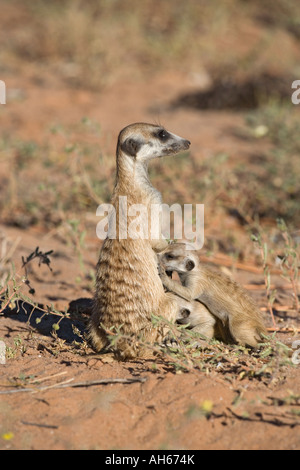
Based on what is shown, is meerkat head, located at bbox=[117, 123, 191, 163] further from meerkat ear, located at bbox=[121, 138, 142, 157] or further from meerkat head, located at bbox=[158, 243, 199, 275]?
meerkat head, located at bbox=[158, 243, 199, 275]

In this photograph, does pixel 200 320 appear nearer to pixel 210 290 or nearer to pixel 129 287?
pixel 210 290

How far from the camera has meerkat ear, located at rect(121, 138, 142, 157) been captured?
3.82 metres

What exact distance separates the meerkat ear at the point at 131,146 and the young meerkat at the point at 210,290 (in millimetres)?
666

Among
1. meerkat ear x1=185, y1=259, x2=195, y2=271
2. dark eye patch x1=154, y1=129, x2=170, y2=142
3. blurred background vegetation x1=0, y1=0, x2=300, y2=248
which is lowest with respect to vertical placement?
meerkat ear x1=185, y1=259, x2=195, y2=271

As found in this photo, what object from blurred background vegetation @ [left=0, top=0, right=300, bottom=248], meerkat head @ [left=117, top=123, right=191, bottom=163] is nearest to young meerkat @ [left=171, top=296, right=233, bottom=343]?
meerkat head @ [left=117, top=123, right=191, bottom=163]

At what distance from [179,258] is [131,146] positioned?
0.79m

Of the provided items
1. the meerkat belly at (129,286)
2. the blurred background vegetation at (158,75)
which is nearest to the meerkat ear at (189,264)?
the meerkat belly at (129,286)

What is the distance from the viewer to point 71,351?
12.3ft

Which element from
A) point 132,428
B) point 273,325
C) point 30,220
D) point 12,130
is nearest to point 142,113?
point 12,130

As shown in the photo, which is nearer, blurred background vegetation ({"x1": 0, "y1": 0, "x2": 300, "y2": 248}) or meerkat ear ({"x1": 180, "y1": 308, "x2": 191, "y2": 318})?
meerkat ear ({"x1": 180, "y1": 308, "x2": 191, "y2": 318})

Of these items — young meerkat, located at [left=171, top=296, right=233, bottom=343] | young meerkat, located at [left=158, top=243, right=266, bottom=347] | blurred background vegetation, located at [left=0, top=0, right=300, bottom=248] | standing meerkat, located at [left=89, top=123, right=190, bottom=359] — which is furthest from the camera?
blurred background vegetation, located at [left=0, top=0, right=300, bottom=248]

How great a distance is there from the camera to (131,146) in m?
3.82

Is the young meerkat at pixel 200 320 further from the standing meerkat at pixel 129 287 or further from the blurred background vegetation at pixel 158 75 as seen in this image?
the blurred background vegetation at pixel 158 75

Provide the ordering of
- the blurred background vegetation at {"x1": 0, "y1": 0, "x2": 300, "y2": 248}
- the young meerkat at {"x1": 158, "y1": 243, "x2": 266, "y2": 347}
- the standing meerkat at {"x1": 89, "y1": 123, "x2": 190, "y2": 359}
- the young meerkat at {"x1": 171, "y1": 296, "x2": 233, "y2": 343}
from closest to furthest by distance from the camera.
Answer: the standing meerkat at {"x1": 89, "y1": 123, "x2": 190, "y2": 359}
the young meerkat at {"x1": 158, "y1": 243, "x2": 266, "y2": 347}
the young meerkat at {"x1": 171, "y1": 296, "x2": 233, "y2": 343}
the blurred background vegetation at {"x1": 0, "y1": 0, "x2": 300, "y2": 248}
